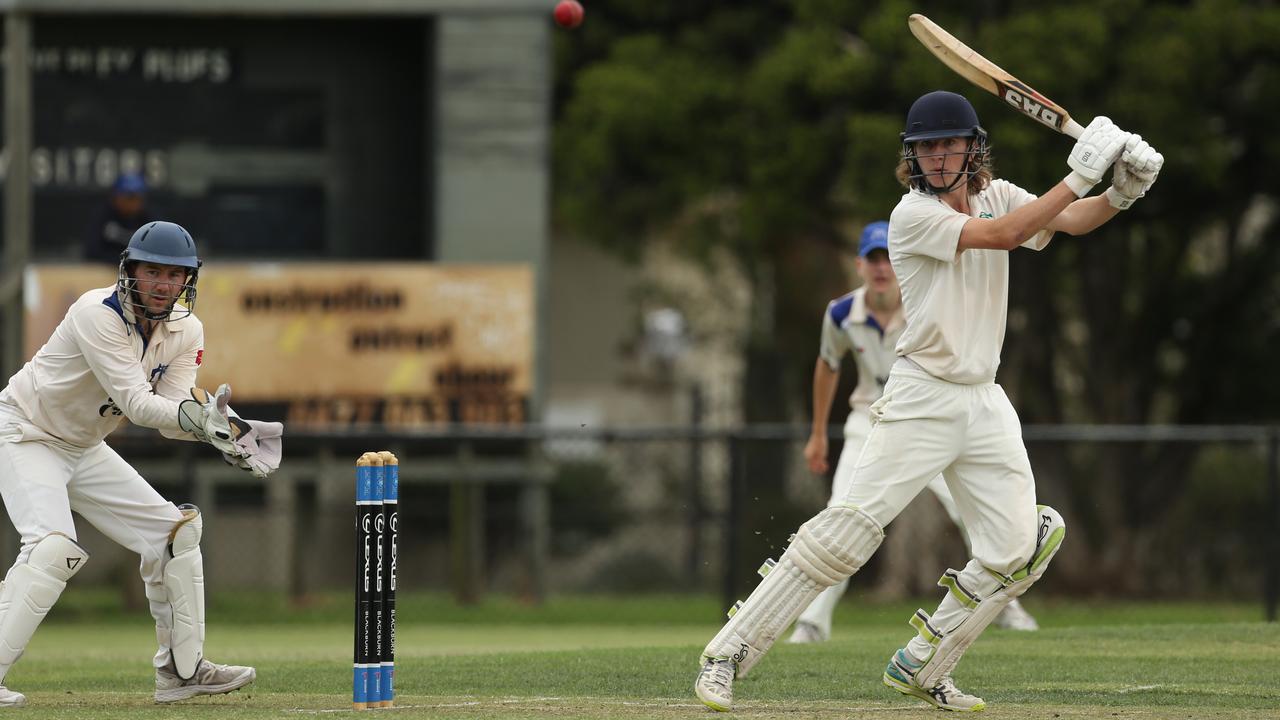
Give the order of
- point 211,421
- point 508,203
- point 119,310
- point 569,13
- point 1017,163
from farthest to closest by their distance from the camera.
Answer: point 508,203 < point 1017,163 < point 569,13 < point 119,310 < point 211,421

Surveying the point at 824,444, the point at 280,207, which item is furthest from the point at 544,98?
the point at 824,444

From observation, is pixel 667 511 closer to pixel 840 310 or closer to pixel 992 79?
pixel 840 310

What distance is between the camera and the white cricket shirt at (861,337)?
1076cm

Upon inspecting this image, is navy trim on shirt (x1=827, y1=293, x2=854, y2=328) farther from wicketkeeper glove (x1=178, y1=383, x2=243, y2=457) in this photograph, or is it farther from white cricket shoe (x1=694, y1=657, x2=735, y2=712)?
wicketkeeper glove (x1=178, y1=383, x2=243, y2=457)

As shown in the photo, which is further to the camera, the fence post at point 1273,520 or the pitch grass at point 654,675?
the fence post at point 1273,520

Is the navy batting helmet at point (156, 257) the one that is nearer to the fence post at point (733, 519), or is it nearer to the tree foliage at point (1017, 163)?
the fence post at point (733, 519)

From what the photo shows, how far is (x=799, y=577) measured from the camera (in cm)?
746

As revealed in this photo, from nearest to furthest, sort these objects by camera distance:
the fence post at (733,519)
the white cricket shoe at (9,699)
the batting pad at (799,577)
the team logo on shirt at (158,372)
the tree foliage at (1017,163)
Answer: the batting pad at (799,577) → the white cricket shoe at (9,699) → the team logo on shirt at (158,372) → the fence post at (733,519) → the tree foliage at (1017,163)

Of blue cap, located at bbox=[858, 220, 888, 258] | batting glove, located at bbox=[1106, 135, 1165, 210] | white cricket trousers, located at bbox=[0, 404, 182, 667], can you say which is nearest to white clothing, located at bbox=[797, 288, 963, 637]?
blue cap, located at bbox=[858, 220, 888, 258]

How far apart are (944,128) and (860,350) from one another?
3603 mm

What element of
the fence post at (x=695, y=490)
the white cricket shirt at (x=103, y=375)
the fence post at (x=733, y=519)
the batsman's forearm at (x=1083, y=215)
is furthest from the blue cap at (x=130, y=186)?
the batsman's forearm at (x=1083, y=215)

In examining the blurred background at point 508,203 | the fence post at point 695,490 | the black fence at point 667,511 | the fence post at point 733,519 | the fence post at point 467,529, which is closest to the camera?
the fence post at point 733,519

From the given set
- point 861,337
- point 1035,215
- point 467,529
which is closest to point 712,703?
point 1035,215

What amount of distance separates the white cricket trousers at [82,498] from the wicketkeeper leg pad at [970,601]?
3.06m
